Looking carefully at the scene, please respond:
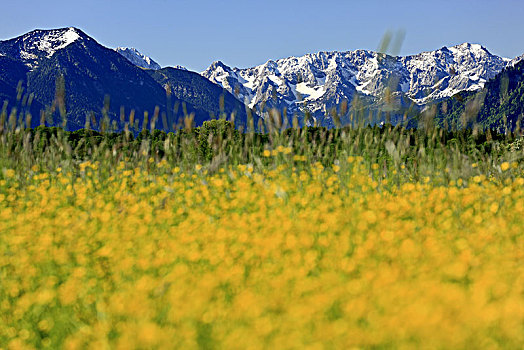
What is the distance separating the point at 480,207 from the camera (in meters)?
4.12

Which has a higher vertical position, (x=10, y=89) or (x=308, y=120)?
(x=10, y=89)

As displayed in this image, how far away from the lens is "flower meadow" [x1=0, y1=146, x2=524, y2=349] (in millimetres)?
1981

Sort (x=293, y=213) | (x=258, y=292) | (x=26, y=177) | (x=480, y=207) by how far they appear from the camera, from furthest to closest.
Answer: (x=26, y=177), (x=480, y=207), (x=293, y=213), (x=258, y=292)

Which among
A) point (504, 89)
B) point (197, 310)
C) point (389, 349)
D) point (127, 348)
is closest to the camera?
point (389, 349)

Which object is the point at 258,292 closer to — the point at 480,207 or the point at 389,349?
the point at 389,349

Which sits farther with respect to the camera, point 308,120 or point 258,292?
point 308,120

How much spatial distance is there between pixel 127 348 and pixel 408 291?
1.32 m

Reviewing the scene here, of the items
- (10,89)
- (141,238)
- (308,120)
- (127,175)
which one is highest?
→ (10,89)

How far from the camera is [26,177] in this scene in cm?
614

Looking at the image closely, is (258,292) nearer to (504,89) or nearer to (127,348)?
(127,348)

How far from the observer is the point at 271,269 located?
2.76m

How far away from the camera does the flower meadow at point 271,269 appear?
6.50 ft

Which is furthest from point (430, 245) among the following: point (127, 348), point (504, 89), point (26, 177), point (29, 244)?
point (26, 177)

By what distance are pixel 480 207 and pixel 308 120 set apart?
2.33m
